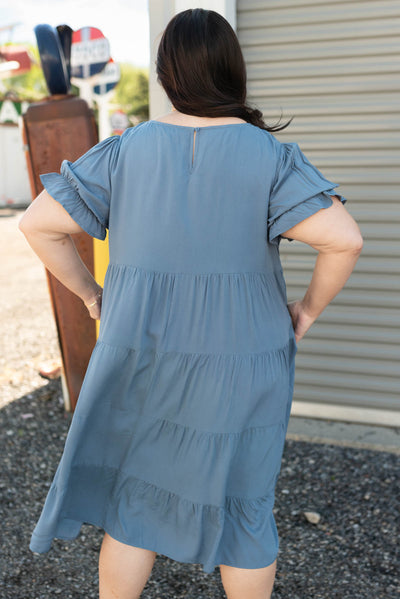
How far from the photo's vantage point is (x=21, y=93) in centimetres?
3547

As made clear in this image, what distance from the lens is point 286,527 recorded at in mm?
2791

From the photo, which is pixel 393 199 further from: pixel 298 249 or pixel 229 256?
pixel 229 256

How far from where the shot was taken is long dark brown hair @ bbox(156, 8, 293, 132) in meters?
1.51

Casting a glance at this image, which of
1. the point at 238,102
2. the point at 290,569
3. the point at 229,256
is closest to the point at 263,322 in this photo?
the point at 229,256

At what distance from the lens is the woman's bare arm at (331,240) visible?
5.06 ft

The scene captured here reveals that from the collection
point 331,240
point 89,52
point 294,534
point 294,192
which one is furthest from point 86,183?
point 89,52

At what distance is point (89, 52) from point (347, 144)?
769 cm

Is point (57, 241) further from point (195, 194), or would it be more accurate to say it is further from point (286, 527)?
point (286, 527)

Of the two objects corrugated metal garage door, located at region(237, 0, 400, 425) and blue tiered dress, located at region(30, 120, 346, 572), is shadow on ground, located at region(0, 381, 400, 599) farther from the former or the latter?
blue tiered dress, located at region(30, 120, 346, 572)

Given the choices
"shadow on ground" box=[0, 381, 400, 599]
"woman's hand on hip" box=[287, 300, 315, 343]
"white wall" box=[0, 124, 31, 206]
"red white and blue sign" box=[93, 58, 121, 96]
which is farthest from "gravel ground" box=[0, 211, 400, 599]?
"white wall" box=[0, 124, 31, 206]

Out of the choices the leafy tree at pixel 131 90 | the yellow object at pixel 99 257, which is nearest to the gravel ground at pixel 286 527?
the yellow object at pixel 99 257

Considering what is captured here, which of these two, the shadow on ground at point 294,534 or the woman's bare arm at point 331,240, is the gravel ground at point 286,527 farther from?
the woman's bare arm at point 331,240

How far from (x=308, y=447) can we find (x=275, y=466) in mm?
1981

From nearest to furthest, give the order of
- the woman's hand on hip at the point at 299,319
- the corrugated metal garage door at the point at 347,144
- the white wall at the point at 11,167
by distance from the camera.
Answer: the woman's hand on hip at the point at 299,319 → the corrugated metal garage door at the point at 347,144 → the white wall at the point at 11,167
